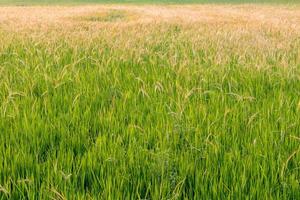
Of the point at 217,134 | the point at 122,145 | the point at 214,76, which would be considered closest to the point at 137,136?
the point at 122,145

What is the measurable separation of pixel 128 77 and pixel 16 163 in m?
1.80

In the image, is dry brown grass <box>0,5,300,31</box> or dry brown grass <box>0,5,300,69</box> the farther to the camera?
dry brown grass <box>0,5,300,31</box>

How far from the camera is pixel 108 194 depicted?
5.00ft

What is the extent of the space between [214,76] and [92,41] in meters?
3.01

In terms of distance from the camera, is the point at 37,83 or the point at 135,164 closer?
the point at 135,164

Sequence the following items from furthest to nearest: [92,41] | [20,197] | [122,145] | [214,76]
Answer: [92,41] → [214,76] → [122,145] → [20,197]

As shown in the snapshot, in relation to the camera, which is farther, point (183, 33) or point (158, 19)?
point (158, 19)

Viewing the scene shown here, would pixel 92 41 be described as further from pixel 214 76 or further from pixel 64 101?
pixel 64 101

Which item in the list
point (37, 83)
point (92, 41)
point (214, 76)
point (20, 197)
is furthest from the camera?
point (92, 41)

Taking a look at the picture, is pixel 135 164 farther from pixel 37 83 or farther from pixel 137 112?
pixel 37 83

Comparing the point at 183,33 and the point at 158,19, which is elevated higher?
the point at 158,19

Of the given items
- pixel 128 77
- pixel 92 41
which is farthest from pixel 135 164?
pixel 92 41

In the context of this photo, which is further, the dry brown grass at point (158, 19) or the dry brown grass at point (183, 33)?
the dry brown grass at point (158, 19)

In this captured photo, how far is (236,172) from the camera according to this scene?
1726 millimetres
